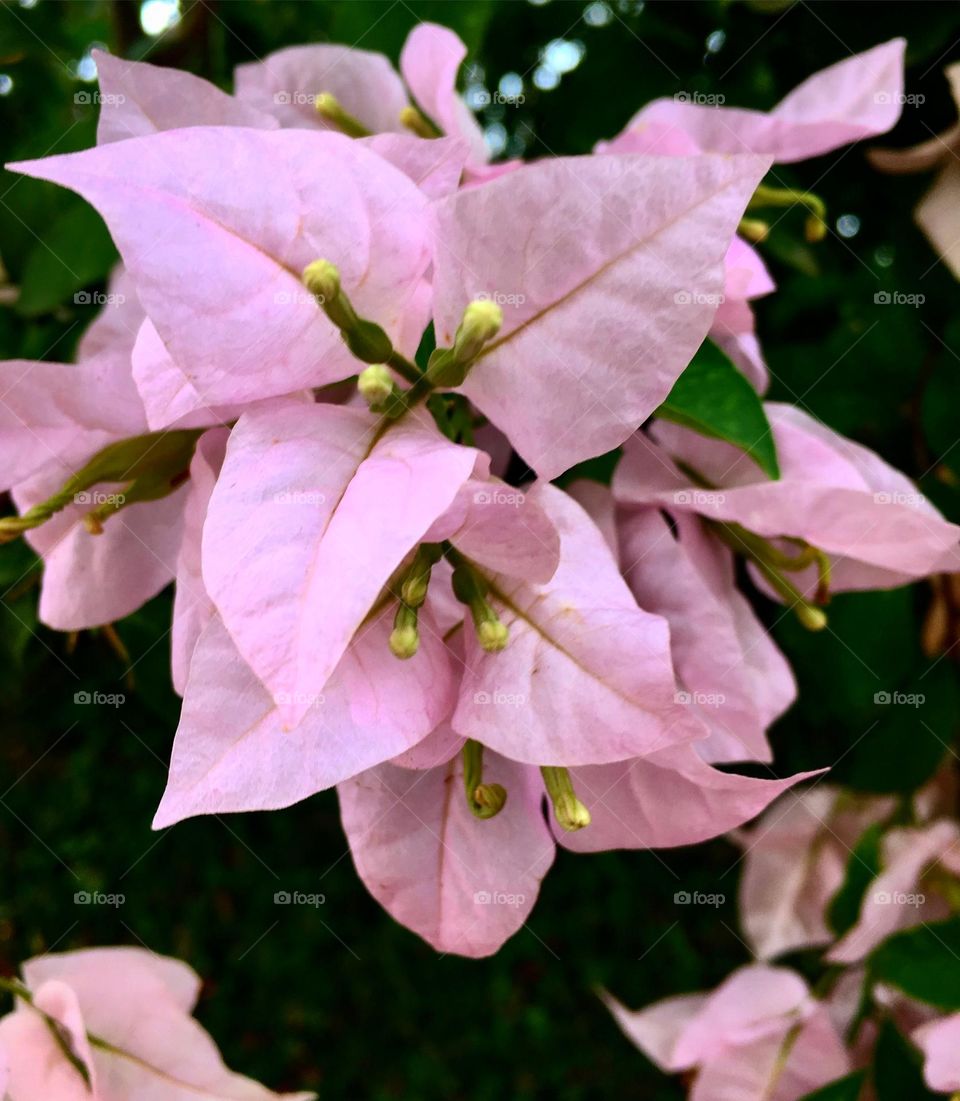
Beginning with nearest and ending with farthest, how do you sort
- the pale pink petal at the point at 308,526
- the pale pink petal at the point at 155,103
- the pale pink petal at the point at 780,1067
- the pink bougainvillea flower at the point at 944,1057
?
the pale pink petal at the point at 308,526 → the pale pink petal at the point at 155,103 → the pink bougainvillea flower at the point at 944,1057 → the pale pink petal at the point at 780,1067

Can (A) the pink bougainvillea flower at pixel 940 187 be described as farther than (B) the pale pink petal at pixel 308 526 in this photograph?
Yes

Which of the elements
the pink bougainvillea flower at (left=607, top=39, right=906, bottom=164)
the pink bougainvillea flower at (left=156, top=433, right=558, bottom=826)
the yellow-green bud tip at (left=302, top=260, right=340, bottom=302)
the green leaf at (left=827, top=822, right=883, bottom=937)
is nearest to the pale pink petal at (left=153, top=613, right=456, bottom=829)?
the pink bougainvillea flower at (left=156, top=433, right=558, bottom=826)

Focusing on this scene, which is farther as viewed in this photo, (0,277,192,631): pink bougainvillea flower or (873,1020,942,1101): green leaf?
(873,1020,942,1101): green leaf

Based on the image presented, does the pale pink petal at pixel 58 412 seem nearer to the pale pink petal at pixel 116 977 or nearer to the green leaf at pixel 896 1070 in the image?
the pale pink petal at pixel 116 977

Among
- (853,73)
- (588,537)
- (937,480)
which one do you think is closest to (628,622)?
(588,537)

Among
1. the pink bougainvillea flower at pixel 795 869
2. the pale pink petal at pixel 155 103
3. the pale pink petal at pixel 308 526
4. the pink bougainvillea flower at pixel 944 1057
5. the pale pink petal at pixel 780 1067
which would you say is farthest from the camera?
the pink bougainvillea flower at pixel 795 869

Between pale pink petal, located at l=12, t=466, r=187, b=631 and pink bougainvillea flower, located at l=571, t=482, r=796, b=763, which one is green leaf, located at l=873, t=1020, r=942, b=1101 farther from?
pale pink petal, located at l=12, t=466, r=187, b=631

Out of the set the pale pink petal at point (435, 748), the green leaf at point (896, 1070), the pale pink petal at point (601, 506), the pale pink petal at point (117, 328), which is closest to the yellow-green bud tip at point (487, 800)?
Result: the pale pink petal at point (435, 748)
